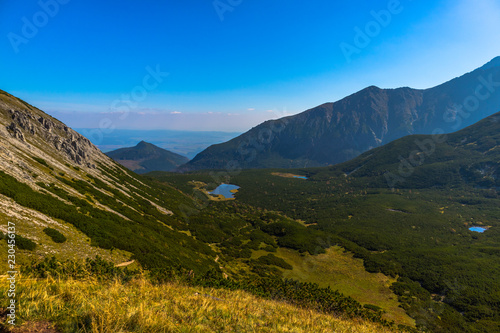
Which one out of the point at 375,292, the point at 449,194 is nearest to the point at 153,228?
the point at 375,292

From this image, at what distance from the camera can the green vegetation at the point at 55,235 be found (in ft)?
66.9

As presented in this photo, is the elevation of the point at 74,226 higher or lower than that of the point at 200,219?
higher

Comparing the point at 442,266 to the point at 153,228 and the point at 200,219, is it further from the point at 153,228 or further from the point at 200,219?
the point at 153,228

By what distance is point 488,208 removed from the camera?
148250 mm

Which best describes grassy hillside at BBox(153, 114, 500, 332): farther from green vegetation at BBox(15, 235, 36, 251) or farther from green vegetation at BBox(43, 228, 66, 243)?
green vegetation at BBox(15, 235, 36, 251)

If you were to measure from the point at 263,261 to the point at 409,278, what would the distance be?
45.0 meters

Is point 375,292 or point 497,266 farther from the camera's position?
point 497,266

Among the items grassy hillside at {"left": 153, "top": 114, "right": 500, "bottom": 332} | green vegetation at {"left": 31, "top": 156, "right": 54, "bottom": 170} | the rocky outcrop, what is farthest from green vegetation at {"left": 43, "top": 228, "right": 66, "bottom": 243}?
grassy hillside at {"left": 153, "top": 114, "right": 500, "bottom": 332}

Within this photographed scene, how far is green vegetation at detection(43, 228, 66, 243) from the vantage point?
20.4 meters

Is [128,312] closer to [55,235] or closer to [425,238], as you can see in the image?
[55,235]

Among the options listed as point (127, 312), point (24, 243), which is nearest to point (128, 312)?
point (127, 312)

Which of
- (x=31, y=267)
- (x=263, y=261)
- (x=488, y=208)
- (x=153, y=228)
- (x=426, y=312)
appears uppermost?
(x=31, y=267)

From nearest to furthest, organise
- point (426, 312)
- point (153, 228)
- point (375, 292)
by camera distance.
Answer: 1. point (153, 228)
2. point (426, 312)
3. point (375, 292)

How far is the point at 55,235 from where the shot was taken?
20.6m
